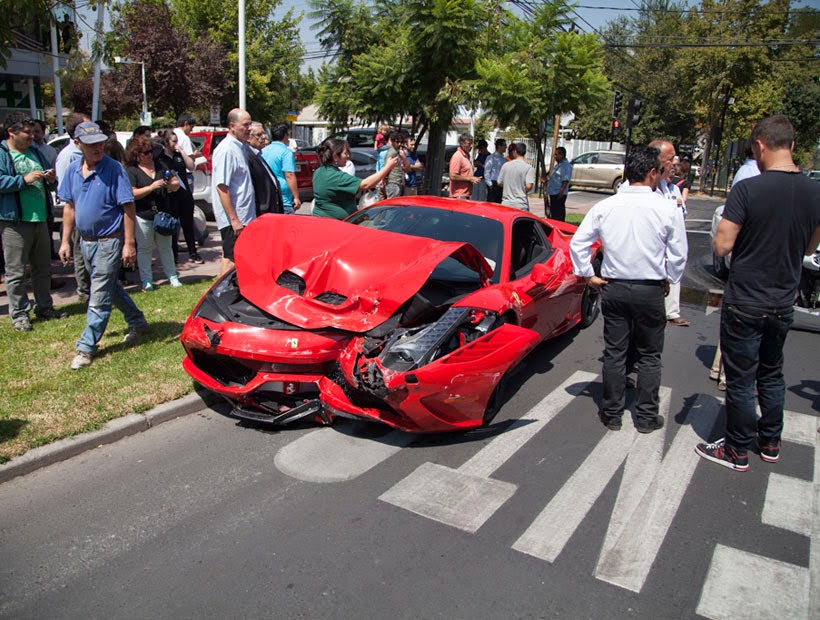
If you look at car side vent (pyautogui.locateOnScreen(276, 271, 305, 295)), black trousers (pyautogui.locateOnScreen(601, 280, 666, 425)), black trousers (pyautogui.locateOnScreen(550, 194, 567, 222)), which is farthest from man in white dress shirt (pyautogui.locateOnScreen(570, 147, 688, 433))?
black trousers (pyautogui.locateOnScreen(550, 194, 567, 222))

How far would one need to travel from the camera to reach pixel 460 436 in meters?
4.45

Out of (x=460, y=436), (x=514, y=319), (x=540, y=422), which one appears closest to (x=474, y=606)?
(x=460, y=436)

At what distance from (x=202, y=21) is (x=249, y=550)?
4554cm

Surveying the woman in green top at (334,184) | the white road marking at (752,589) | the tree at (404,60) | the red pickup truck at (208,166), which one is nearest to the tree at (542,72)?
the tree at (404,60)

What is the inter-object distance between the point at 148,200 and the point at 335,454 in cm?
489

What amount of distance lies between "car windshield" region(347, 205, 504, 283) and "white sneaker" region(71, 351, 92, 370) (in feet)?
8.22

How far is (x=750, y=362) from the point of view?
399cm

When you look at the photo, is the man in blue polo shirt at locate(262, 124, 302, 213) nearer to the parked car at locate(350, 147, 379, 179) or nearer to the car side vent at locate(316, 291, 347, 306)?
the car side vent at locate(316, 291, 347, 306)

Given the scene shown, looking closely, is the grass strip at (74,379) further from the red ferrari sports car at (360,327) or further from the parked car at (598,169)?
the parked car at (598,169)

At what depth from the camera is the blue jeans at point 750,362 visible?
3.92 meters

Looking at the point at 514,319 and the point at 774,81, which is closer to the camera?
the point at 514,319

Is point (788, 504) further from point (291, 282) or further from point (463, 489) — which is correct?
point (291, 282)

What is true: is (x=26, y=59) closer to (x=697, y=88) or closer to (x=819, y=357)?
(x=819, y=357)

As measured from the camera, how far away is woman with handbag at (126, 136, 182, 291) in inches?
291
